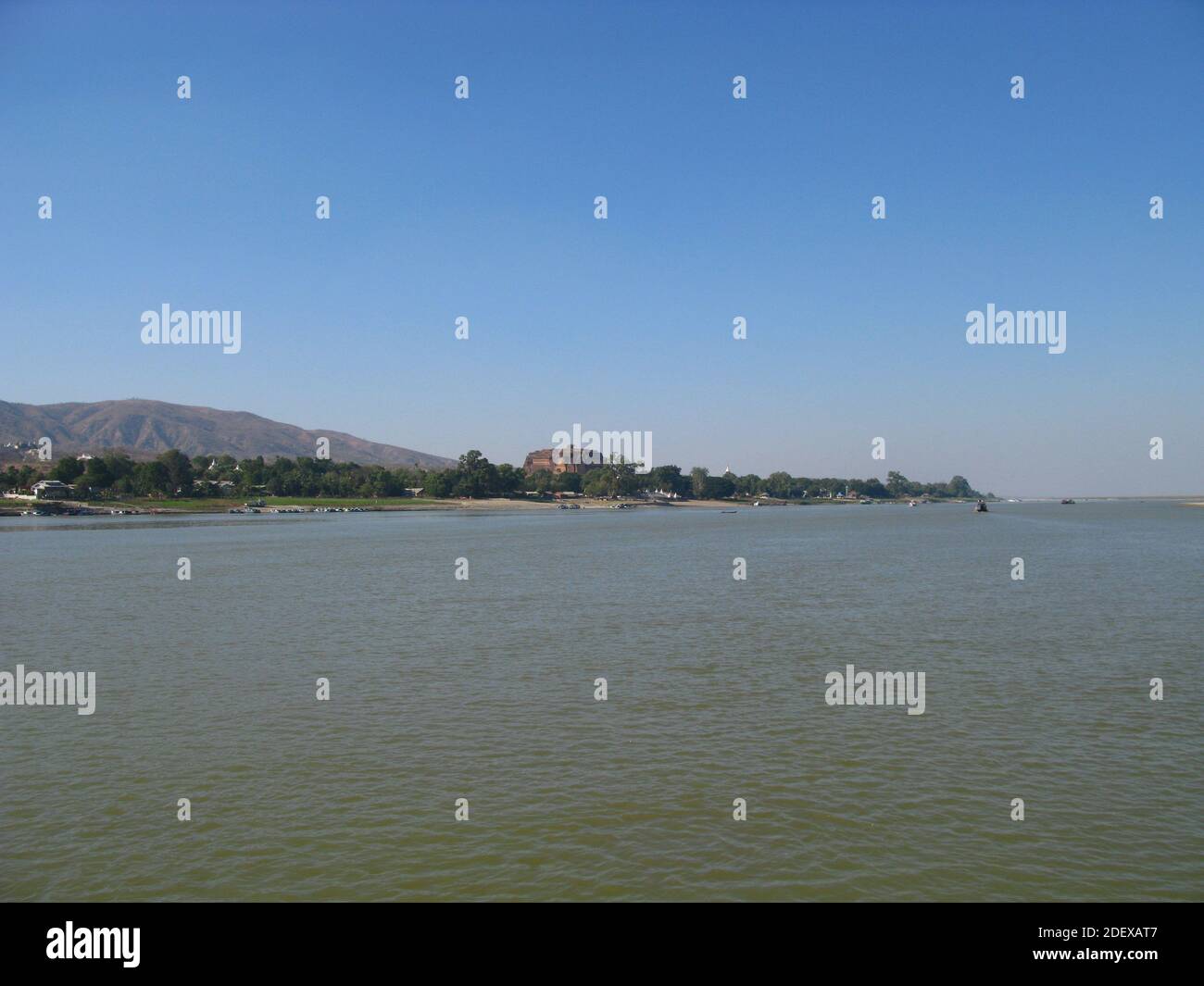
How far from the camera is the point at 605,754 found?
1941cm

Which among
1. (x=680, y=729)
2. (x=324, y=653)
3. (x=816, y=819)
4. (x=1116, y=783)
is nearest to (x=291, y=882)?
(x=816, y=819)

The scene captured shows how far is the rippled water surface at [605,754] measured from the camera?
538 inches

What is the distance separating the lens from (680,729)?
70.2ft

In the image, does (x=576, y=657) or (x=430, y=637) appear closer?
(x=576, y=657)

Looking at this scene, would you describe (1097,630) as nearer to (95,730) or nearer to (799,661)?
(799,661)

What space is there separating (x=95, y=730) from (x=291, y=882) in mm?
12167

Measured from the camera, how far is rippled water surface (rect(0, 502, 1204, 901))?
44.8 feet

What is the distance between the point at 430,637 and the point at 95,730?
15069mm

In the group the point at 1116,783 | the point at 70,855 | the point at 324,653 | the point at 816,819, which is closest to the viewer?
the point at 70,855

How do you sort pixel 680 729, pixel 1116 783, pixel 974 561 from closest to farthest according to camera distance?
pixel 1116 783 → pixel 680 729 → pixel 974 561

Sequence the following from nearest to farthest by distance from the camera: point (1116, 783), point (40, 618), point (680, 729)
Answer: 1. point (1116, 783)
2. point (680, 729)
3. point (40, 618)

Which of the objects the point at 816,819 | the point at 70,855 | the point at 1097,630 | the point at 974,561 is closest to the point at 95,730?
the point at 70,855
